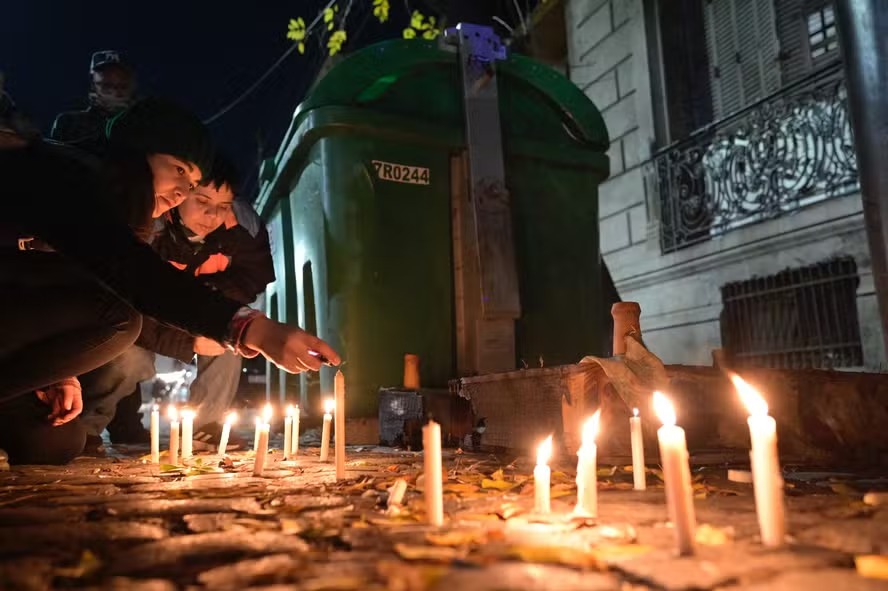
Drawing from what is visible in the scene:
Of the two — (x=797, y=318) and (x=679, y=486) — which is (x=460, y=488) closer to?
(x=679, y=486)

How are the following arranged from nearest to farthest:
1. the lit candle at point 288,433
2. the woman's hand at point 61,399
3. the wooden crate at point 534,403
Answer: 1. the wooden crate at point 534,403
2. the woman's hand at point 61,399
3. the lit candle at point 288,433

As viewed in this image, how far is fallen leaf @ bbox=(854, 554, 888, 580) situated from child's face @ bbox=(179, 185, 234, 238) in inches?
139

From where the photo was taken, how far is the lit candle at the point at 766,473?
4.53 ft

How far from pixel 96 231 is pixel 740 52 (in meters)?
8.79

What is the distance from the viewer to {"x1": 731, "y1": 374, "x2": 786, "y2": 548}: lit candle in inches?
54.4

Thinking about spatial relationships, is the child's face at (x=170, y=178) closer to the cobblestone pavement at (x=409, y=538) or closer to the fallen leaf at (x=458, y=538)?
the cobblestone pavement at (x=409, y=538)

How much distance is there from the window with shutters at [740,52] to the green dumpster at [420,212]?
12.7ft

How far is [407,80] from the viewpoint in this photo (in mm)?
5234

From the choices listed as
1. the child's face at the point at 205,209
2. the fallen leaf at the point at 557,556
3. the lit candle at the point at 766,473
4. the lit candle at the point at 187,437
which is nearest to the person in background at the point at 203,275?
the child's face at the point at 205,209

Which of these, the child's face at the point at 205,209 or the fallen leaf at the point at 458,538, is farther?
the child's face at the point at 205,209

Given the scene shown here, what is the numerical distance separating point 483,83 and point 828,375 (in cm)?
347

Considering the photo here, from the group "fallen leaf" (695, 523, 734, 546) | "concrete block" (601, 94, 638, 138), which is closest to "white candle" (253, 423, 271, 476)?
"fallen leaf" (695, 523, 734, 546)

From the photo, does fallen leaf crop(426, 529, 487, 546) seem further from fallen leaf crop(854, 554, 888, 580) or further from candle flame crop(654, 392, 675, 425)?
fallen leaf crop(854, 554, 888, 580)

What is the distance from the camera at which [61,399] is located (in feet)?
11.7
